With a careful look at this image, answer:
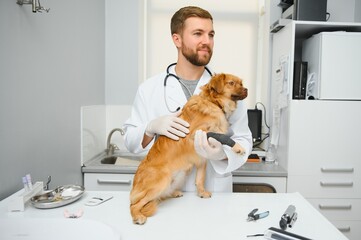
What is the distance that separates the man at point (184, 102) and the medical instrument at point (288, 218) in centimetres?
35

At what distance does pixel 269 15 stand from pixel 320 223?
224cm

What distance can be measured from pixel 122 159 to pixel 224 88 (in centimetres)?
140

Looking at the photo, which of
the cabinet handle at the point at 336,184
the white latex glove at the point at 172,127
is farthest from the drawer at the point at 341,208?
the white latex glove at the point at 172,127

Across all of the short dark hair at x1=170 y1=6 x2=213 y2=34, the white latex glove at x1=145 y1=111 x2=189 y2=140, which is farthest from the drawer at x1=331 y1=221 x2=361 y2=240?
the short dark hair at x1=170 y1=6 x2=213 y2=34

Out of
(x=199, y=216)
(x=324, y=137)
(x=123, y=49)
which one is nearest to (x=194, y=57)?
(x=199, y=216)

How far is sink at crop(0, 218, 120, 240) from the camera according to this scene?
0.99 meters

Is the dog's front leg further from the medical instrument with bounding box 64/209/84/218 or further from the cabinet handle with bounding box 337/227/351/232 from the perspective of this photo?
the cabinet handle with bounding box 337/227/351/232

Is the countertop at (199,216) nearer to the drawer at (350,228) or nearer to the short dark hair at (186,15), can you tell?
the short dark hair at (186,15)

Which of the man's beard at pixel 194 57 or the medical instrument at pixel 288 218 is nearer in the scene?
the medical instrument at pixel 288 218

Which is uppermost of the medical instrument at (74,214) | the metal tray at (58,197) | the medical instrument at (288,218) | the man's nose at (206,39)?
the man's nose at (206,39)

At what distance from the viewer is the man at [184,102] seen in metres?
1.35

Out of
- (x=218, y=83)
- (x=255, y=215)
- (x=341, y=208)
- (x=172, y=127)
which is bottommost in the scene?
(x=341, y=208)

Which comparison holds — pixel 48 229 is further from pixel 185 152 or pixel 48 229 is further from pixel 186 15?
pixel 186 15

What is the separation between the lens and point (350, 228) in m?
2.18
